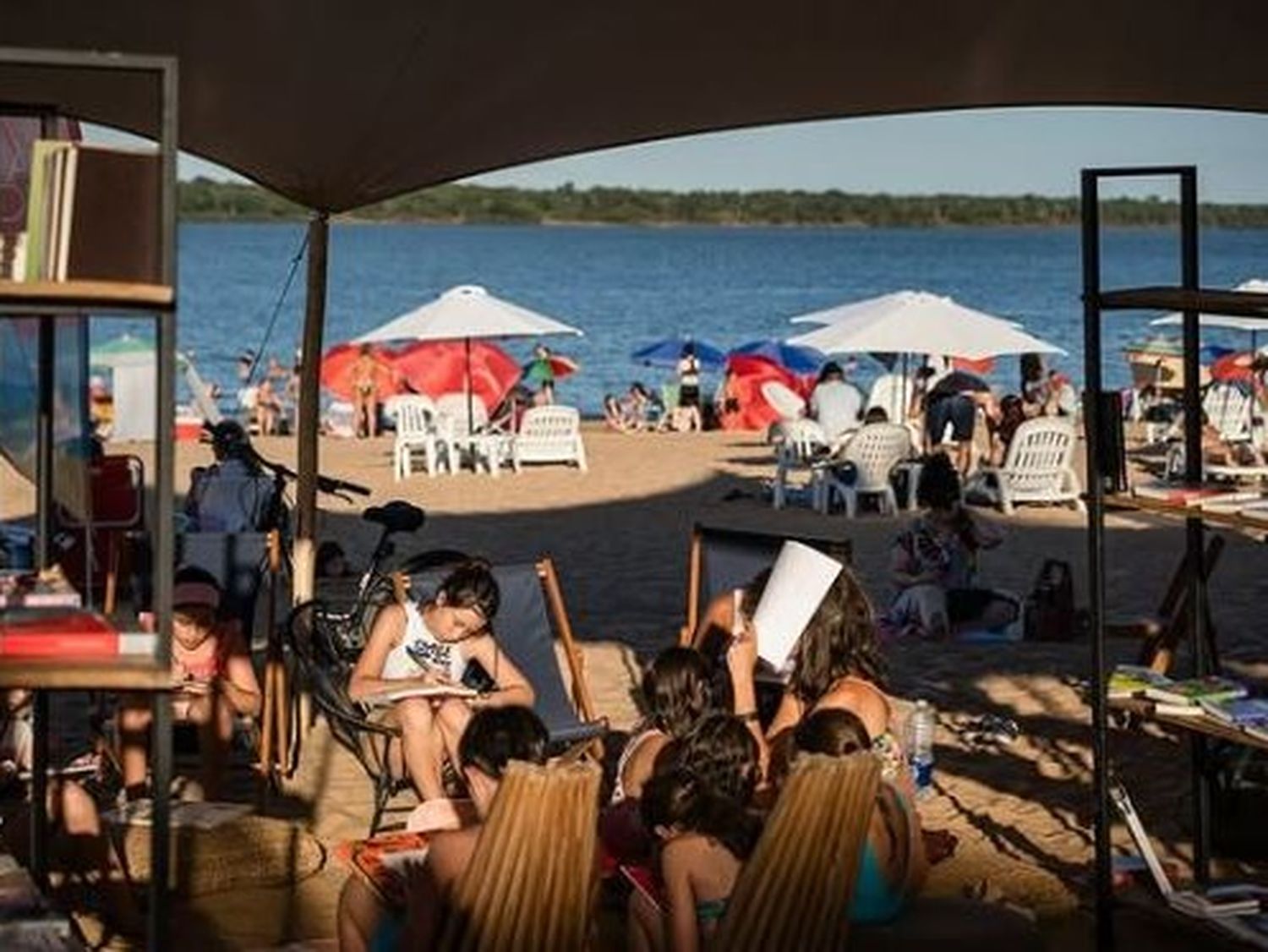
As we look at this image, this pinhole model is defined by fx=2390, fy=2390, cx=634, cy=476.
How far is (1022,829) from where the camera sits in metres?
6.78

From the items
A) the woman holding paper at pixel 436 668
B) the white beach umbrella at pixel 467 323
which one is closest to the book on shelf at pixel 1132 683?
the woman holding paper at pixel 436 668

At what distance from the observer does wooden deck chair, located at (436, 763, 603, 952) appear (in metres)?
3.99

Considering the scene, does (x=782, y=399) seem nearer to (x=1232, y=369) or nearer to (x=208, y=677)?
(x=1232, y=369)

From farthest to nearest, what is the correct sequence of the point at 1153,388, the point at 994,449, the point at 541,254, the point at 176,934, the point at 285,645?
the point at 541,254, the point at 1153,388, the point at 994,449, the point at 285,645, the point at 176,934

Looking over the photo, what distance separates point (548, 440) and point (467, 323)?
8.41 feet

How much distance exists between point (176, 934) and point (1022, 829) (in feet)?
7.98

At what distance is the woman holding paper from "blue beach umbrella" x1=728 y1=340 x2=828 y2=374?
20170 mm

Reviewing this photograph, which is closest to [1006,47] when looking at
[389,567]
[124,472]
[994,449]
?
[124,472]

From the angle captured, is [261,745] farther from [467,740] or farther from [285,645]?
[467,740]

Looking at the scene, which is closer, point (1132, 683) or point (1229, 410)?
point (1132, 683)

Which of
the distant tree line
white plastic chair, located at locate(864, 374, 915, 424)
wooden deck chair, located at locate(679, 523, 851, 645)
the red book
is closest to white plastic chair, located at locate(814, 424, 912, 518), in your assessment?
white plastic chair, located at locate(864, 374, 915, 424)

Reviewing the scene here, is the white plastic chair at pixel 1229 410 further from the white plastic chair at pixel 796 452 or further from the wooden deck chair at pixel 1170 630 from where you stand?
the wooden deck chair at pixel 1170 630

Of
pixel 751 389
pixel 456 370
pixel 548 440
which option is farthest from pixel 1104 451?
pixel 751 389

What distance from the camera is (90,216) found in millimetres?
3572
